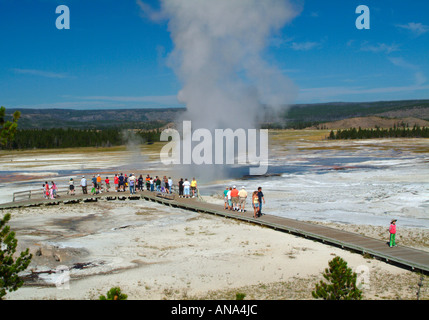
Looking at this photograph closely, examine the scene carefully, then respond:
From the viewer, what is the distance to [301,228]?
14.7 meters

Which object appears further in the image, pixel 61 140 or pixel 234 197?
pixel 61 140

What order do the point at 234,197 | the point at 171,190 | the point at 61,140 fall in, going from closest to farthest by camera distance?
the point at 234,197 → the point at 171,190 → the point at 61,140

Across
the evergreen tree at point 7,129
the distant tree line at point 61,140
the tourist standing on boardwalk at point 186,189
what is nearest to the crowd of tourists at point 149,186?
the tourist standing on boardwalk at point 186,189

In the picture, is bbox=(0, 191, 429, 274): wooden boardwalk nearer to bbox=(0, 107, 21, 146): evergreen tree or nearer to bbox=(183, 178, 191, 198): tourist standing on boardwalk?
bbox=(183, 178, 191, 198): tourist standing on boardwalk

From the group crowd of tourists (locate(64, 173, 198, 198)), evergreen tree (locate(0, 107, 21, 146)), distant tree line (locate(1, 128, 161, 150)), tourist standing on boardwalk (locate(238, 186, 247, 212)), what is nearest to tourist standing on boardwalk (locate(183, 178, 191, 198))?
crowd of tourists (locate(64, 173, 198, 198))

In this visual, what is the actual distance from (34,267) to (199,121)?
19719 millimetres

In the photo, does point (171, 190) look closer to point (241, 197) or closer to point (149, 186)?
point (149, 186)

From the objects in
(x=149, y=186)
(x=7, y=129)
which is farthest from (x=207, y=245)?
(x=149, y=186)

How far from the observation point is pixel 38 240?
568 inches

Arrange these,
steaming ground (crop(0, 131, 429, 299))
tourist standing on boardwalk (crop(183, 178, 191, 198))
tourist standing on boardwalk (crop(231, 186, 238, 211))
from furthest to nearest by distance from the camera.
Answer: tourist standing on boardwalk (crop(183, 178, 191, 198)) < tourist standing on boardwalk (crop(231, 186, 238, 211)) < steaming ground (crop(0, 131, 429, 299))

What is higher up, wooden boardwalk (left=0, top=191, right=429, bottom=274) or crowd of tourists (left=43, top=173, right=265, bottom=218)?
crowd of tourists (left=43, top=173, right=265, bottom=218)

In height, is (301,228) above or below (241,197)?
below

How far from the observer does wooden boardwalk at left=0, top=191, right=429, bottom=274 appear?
37.0 ft

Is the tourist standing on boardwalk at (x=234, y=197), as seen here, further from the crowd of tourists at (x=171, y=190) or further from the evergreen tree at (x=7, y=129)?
the evergreen tree at (x=7, y=129)
